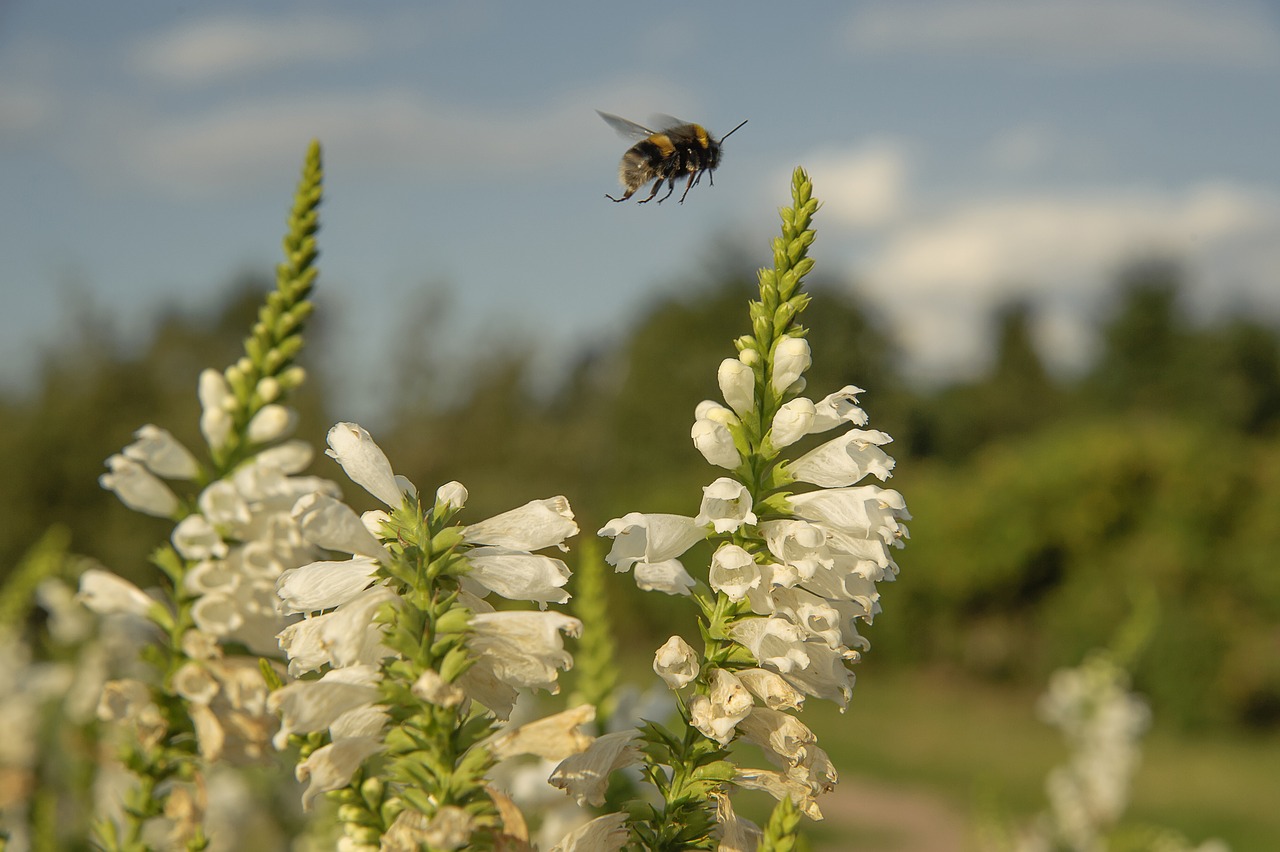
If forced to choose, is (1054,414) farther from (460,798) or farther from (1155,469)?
(460,798)

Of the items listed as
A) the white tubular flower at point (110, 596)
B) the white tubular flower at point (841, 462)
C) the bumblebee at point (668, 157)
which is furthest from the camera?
the bumblebee at point (668, 157)

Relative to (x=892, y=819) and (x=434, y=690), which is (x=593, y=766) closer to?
(x=434, y=690)

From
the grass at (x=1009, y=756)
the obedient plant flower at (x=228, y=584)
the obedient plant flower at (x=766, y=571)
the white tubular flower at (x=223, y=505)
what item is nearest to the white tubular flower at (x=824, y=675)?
the obedient plant flower at (x=766, y=571)

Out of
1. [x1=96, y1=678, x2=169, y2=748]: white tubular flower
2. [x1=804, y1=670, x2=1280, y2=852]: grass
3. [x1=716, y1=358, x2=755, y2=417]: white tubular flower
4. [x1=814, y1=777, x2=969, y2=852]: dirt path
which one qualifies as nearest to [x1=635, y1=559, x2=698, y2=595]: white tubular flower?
[x1=716, y1=358, x2=755, y2=417]: white tubular flower

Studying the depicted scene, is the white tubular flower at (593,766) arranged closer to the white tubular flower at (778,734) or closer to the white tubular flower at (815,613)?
the white tubular flower at (778,734)

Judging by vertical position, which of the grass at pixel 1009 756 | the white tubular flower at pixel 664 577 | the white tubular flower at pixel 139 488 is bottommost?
the white tubular flower at pixel 664 577

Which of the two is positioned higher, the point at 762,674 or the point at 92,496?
the point at 92,496

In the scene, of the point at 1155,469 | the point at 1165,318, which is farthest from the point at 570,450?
the point at 1165,318
